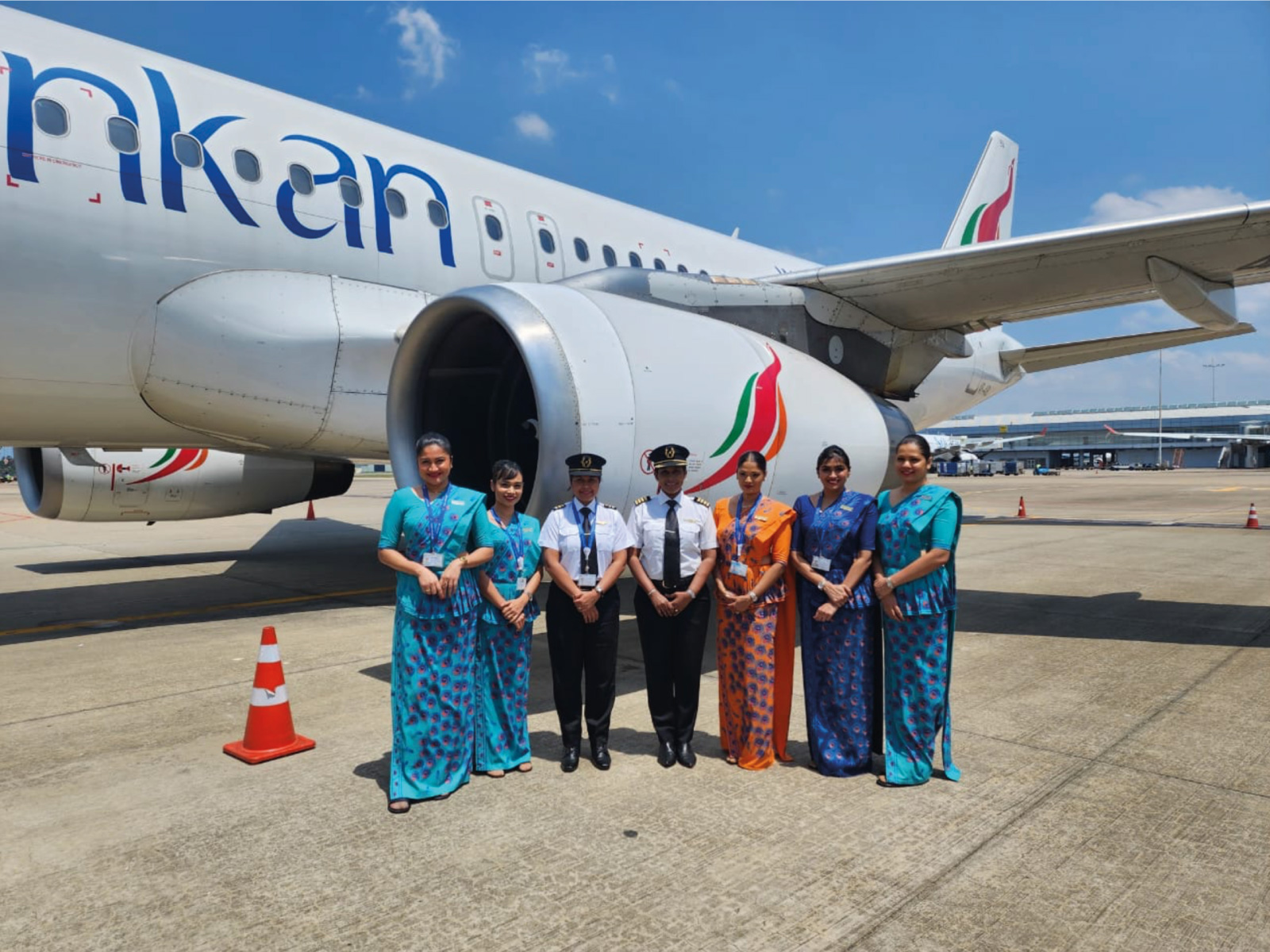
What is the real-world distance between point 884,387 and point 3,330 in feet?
24.3

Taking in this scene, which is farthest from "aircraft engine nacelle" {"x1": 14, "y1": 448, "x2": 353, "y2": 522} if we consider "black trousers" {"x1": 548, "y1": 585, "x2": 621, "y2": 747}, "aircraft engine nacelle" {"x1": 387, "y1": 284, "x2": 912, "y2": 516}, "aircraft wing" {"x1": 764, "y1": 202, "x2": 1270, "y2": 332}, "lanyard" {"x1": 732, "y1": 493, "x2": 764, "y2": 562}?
"lanyard" {"x1": 732, "y1": 493, "x2": 764, "y2": 562}

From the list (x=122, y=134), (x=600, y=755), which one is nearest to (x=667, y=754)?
(x=600, y=755)

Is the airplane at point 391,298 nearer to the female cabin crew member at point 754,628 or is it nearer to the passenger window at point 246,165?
the passenger window at point 246,165

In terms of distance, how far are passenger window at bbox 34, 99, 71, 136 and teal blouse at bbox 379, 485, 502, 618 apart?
3.77 metres

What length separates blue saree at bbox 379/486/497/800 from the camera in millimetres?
3305

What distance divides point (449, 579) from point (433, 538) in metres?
0.19

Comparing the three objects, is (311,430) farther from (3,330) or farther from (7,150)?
(7,150)

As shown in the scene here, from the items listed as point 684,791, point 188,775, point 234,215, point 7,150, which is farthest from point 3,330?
point 684,791

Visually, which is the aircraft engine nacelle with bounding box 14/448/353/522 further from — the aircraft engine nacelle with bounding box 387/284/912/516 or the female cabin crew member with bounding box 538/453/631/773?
the female cabin crew member with bounding box 538/453/631/773

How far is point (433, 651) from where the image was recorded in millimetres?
3377

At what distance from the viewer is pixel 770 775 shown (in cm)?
357

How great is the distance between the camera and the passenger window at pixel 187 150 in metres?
5.62

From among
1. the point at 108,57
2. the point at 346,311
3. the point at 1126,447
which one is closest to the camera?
the point at 108,57

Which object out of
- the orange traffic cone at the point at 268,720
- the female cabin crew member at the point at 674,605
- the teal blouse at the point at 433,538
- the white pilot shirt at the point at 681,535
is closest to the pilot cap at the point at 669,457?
the female cabin crew member at the point at 674,605
